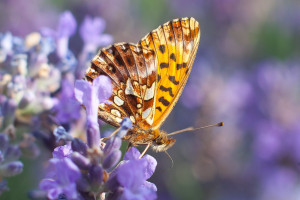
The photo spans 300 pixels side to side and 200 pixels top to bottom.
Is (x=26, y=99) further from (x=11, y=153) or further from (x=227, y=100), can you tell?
(x=227, y=100)

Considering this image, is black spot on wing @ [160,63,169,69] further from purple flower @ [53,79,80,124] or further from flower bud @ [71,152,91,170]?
flower bud @ [71,152,91,170]

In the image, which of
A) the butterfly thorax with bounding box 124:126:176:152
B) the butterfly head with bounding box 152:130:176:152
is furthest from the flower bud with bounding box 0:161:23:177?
the butterfly head with bounding box 152:130:176:152

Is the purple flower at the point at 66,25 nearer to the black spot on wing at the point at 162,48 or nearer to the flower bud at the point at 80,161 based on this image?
the black spot on wing at the point at 162,48

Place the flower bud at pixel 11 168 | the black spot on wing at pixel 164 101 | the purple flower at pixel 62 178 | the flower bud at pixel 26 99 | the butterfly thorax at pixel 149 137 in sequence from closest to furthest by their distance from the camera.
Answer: the purple flower at pixel 62 178, the flower bud at pixel 11 168, the butterfly thorax at pixel 149 137, the black spot on wing at pixel 164 101, the flower bud at pixel 26 99

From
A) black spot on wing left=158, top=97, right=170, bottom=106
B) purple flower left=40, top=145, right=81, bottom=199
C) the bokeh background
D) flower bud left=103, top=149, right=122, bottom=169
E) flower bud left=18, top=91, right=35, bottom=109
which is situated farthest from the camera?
the bokeh background

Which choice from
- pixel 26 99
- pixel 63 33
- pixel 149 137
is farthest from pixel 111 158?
pixel 63 33

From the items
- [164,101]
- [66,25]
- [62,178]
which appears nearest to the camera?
[62,178]

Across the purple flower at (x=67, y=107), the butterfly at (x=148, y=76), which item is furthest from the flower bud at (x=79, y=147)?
the purple flower at (x=67, y=107)

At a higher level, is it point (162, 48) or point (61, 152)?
point (162, 48)
